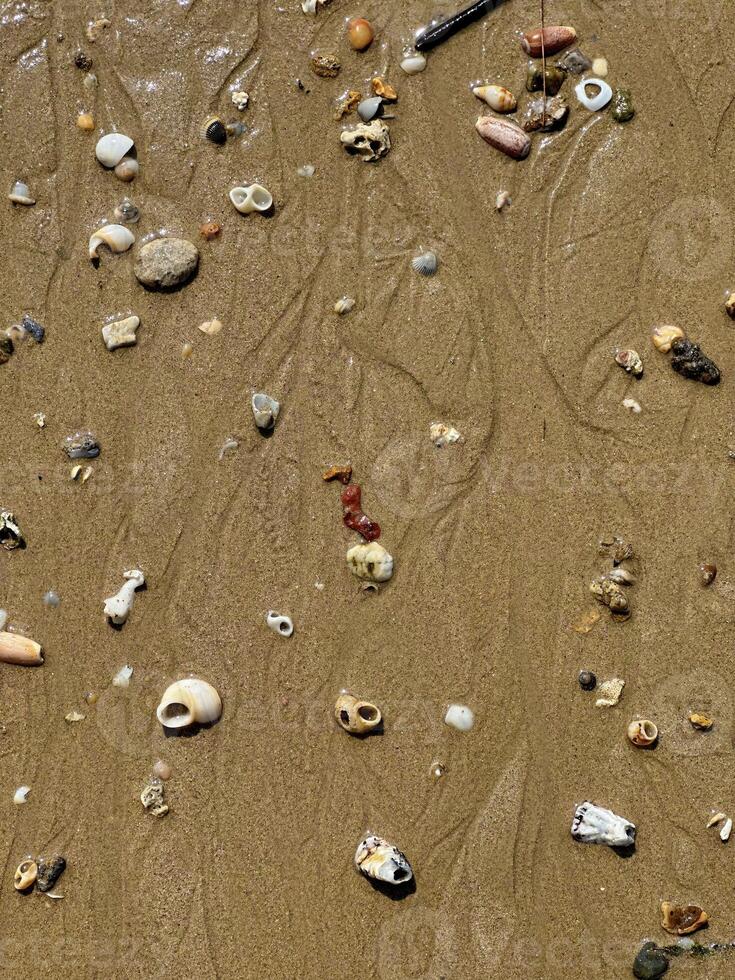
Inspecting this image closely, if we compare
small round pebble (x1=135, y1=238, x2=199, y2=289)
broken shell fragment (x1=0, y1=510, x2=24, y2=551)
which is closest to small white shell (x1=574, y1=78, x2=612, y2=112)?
small round pebble (x1=135, y1=238, x2=199, y2=289)

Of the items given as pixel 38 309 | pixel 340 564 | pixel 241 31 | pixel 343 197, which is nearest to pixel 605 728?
pixel 340 564

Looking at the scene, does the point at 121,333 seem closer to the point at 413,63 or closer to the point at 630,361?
the point at 413,63

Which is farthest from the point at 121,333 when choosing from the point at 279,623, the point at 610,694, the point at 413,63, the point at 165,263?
the point at 610,694

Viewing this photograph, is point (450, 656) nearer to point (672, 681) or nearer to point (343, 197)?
point (672, 681)

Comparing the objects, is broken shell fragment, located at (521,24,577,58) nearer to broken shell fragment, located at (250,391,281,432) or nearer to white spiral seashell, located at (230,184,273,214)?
white spiral seashell, located at (230,184,273,214)

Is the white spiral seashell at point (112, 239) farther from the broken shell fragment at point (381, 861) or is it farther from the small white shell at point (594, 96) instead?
the broken shell fragment at point (381, 861)

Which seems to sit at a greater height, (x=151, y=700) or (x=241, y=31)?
(x=241, y=31)
